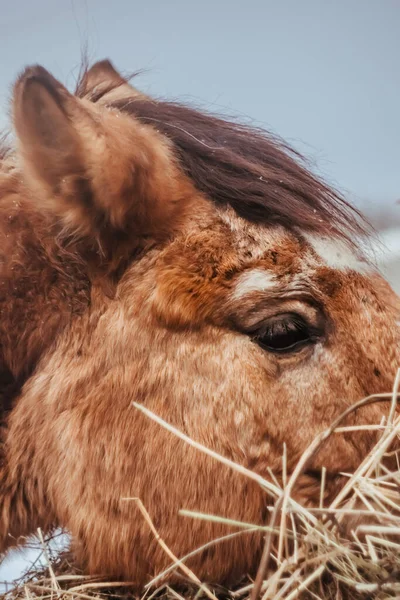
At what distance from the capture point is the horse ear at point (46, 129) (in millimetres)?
1468

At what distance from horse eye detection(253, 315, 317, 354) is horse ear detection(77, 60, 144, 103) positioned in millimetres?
971

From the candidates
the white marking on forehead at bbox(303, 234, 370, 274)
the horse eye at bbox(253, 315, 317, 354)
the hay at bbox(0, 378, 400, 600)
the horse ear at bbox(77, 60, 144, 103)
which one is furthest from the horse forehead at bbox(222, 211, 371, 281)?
the horse ear at bbox(77, 60, 144, 103)

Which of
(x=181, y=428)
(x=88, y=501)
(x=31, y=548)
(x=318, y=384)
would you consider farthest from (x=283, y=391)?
(x=31, y=548)

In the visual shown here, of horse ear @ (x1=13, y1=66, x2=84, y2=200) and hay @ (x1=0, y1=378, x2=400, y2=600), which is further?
horse ear @ (x1=13, y1=66, x2=84, y2=200)

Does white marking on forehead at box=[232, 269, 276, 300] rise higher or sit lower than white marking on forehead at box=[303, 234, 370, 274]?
lower

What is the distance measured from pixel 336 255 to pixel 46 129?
0.83 m

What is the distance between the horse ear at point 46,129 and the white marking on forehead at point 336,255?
0.65 meters

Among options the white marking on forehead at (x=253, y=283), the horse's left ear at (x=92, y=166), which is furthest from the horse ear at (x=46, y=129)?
the white marking on forehead at (x=253, y=283)

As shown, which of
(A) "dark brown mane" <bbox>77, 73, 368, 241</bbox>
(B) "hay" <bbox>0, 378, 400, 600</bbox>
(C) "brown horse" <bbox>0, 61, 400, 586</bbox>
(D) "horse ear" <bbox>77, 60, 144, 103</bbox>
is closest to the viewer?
(B) "hay" <bbox>0, 378, 400, 600</bbox>

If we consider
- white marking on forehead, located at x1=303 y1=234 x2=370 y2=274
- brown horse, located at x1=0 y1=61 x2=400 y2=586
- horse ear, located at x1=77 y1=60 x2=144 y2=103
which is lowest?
brown horse, located at x1=0 y1=61 x2=400 y2=586

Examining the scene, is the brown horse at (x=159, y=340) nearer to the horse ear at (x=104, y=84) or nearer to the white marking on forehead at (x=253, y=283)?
the white marking on forehead at (x=253, y=283)

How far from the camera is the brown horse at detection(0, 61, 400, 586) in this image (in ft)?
5.25

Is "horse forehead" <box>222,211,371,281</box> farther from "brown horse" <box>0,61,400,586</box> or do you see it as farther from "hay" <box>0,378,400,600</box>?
"hay" <box>0,378,400,600</box>

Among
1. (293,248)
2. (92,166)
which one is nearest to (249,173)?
(293,248)
